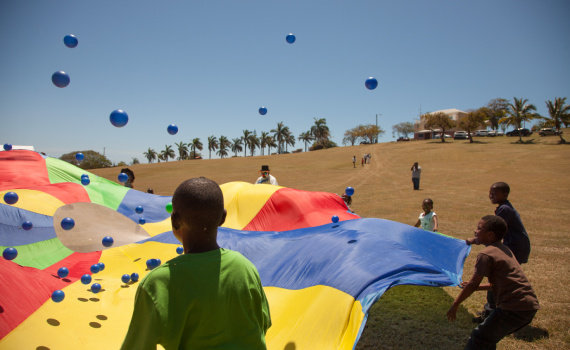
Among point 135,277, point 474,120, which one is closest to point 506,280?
point 135,277

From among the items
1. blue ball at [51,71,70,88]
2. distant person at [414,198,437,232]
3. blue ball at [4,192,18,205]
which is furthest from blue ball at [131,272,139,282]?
distant person at [414,198,437,232]

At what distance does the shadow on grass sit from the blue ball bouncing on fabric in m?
4.69

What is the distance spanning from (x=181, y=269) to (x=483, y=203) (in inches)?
581

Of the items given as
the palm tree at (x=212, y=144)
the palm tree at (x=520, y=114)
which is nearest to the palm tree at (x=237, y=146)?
the palm tree at (x=212, y=144)

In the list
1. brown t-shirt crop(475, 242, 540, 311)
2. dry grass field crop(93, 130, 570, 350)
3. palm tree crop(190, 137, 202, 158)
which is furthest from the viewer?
palm tree crop(190, 137, 202, 158)

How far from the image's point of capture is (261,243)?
192 inches

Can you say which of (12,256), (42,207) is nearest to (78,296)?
(12,256)

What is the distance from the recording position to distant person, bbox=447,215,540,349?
2781 millimetres

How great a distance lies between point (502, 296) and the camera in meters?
2.85

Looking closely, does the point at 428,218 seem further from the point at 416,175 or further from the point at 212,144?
the point at 212,144

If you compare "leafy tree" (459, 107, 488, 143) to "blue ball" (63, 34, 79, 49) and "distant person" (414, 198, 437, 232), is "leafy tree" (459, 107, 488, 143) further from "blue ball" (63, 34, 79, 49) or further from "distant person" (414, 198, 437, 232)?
"blue ball" (63, 34, 79, 49)

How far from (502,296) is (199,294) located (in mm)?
2784

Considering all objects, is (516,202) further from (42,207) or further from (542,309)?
(42,207)

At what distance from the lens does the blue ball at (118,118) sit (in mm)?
3977
